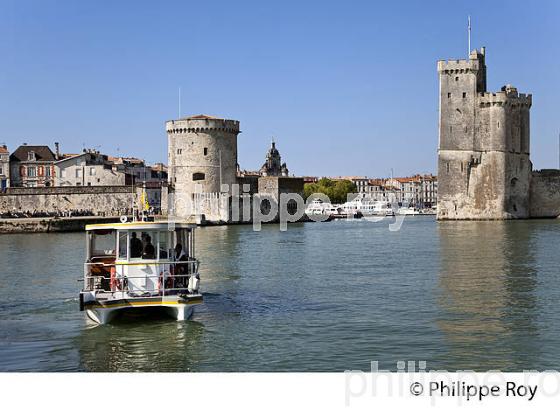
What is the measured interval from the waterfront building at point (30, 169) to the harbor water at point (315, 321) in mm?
40256

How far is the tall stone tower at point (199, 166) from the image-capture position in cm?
4847

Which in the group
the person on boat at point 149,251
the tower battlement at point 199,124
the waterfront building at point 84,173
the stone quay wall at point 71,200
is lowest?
the person on boat at point 149,251

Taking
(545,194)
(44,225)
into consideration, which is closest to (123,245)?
(44,225)

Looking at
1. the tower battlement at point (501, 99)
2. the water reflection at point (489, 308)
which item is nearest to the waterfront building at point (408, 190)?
the tower battlement at point (501, 99)

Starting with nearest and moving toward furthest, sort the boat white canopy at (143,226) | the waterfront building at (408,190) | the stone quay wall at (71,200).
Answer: the boat white canopy at (143,226) → the stone quay wall at (71,200) → the waterfront building at (408,190)

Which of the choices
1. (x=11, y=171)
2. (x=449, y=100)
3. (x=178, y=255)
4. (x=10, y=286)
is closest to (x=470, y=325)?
(x=178, y=255)

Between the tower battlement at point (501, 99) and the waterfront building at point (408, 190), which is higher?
the tower battlement at point (501, 99)

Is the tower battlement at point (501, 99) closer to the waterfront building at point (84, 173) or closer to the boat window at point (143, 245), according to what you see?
the waterfront building at point (84, 173)

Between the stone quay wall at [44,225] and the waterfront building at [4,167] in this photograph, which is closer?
the stone quay wall at [44,225]

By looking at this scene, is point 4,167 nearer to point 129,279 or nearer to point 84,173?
point 84,173

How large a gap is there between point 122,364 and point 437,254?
51.8ft
